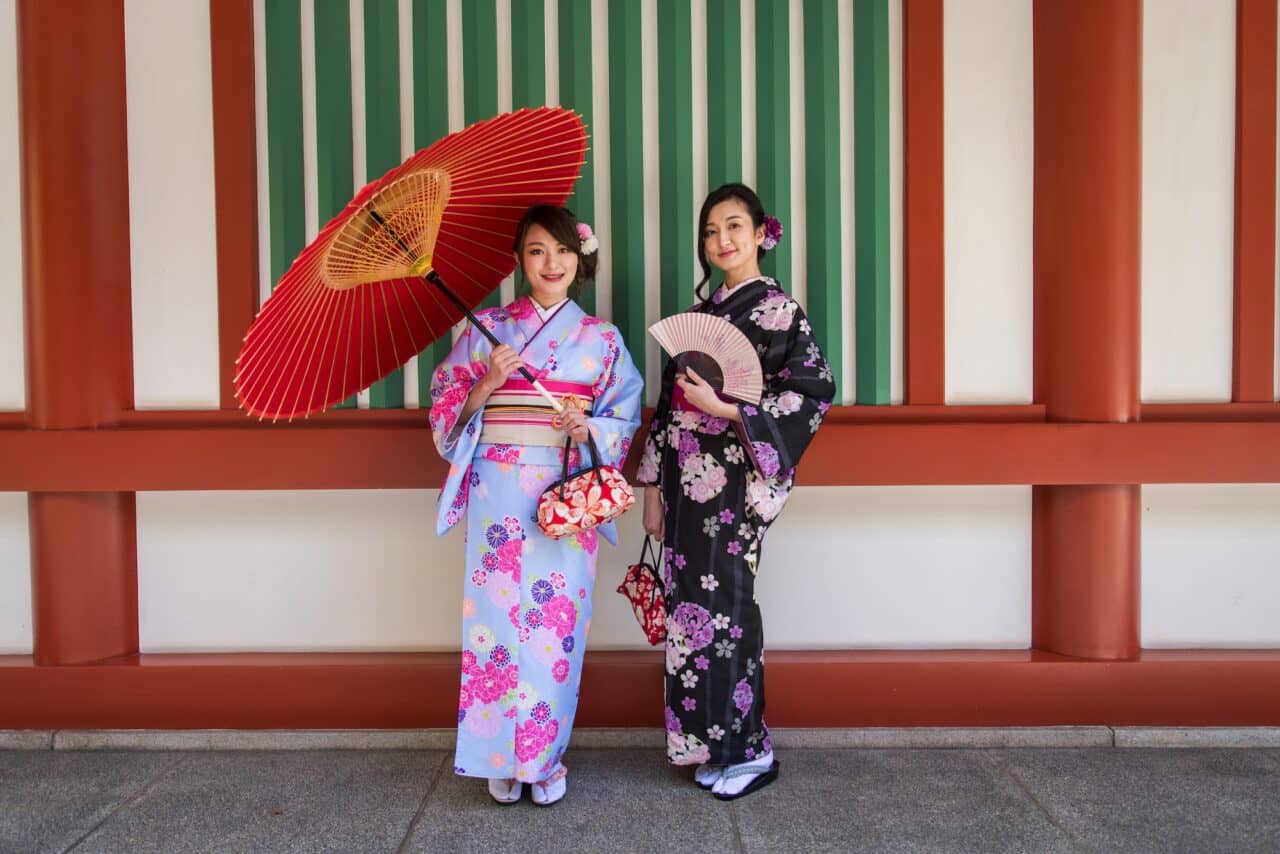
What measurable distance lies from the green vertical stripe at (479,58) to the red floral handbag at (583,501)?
3.60ft

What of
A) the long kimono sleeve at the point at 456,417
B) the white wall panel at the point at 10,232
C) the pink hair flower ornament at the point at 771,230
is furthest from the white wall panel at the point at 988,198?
the white wall panel at the point at 10,232

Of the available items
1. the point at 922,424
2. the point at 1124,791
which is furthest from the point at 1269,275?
the point at 1124,791

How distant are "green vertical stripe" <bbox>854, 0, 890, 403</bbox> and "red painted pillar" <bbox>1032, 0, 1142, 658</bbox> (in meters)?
0.61

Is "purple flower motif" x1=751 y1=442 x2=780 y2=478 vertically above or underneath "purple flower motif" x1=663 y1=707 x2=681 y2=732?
above

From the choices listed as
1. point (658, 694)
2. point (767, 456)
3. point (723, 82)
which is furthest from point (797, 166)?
point (658, 694)

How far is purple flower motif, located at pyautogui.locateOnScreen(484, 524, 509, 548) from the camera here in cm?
274

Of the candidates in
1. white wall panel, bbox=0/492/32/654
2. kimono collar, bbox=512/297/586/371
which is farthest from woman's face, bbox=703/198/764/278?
white wall panel, bbox=0/492/32/654

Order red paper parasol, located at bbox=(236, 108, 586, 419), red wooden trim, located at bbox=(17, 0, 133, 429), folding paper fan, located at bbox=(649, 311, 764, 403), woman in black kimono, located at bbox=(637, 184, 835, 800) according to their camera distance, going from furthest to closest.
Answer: red wooden trim, located at bbox=(17, 0, 133, 429)
woman in black kimono, located at bbox=(637, 184, 835, 800)
folding paper fan, located at bbox=(649, 311, 764, 403)
red paper parasol, located at bbox=(236, 108, 586, 419)

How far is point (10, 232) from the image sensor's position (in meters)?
3.44

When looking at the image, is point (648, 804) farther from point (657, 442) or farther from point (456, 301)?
point (456, 301)

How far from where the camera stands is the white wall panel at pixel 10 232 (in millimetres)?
3406

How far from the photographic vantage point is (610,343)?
2857mm

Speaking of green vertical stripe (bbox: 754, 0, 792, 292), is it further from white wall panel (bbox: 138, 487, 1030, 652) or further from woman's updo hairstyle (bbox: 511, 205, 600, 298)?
A: white wall panel (bbox: 138, 487, 1030, 652)

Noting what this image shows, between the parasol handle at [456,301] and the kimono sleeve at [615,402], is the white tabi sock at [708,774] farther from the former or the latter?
the parasol handle at [456,301]
